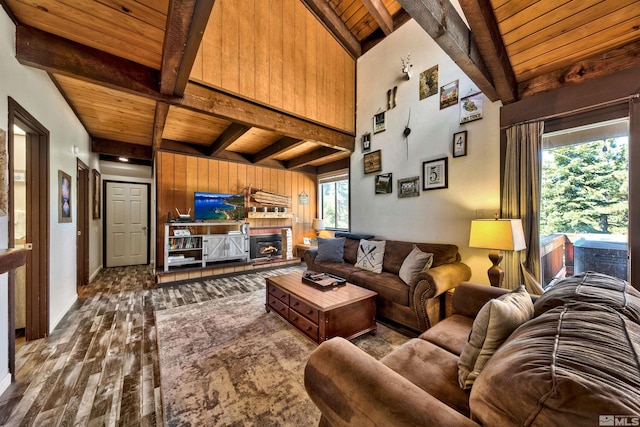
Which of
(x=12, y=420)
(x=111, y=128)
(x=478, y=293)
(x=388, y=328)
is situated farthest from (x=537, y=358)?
(x=111, y=128)

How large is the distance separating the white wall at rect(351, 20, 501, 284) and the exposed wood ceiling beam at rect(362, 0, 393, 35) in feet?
0.48

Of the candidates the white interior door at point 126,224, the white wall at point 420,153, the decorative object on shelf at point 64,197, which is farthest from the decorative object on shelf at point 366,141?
the white interior door at point 126,224

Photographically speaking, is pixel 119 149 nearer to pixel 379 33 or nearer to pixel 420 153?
pixel 379 33

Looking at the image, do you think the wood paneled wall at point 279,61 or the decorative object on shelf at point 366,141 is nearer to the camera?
the wood paneled wall at point 279,61

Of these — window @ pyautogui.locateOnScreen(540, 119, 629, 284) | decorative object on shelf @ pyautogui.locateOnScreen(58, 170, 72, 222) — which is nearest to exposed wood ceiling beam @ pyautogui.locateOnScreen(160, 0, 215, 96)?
decorative object on shelf @ pyautogui.locateOnScreen(58, 170, 72, 222)

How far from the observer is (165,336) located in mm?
2318

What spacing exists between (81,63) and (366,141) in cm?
356

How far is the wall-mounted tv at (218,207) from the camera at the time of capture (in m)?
4.67

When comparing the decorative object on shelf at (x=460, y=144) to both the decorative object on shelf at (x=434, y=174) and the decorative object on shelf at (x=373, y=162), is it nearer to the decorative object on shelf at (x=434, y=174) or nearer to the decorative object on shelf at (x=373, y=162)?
the decorative object on shelf at (x=434, y=174)

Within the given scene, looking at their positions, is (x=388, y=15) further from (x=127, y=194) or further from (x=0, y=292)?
(x=127, y=194)

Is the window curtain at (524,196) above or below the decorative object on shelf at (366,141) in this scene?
below

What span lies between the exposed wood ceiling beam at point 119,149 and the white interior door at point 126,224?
1150 mm

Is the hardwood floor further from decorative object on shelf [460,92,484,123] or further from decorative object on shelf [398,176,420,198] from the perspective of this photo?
decorative object on shelf [460,92,484,123]

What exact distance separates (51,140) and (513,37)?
14.8 ft
